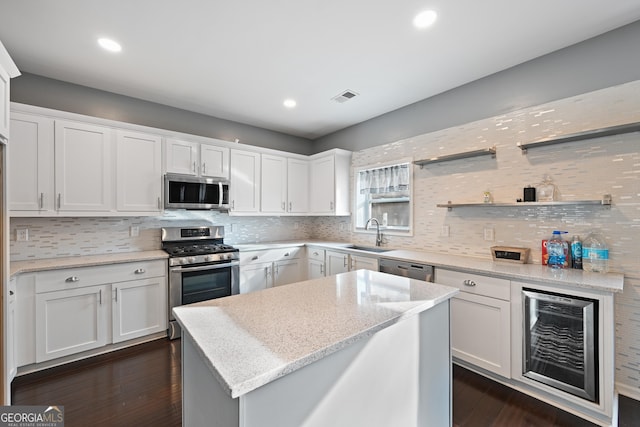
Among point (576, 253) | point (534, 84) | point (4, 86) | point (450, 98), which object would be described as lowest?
point (576, 253)

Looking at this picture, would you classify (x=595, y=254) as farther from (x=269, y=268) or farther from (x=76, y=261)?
(x=76, y=261)

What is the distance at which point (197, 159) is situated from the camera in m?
3.52

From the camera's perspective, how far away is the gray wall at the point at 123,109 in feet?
9.16

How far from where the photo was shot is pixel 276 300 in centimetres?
149

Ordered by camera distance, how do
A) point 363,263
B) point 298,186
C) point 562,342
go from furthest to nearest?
point 298,186 < point 363,263 < point 562,342

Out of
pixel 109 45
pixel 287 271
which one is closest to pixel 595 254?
pixel 287 271

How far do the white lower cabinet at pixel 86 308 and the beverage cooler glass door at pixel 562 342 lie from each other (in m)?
3.44

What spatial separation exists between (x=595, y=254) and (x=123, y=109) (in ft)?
15.8

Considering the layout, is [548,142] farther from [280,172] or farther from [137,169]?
[137,169]

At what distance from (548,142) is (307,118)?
2.87 meters

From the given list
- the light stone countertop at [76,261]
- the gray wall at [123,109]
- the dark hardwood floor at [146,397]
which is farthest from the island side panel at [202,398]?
the gray wall at [123,109]

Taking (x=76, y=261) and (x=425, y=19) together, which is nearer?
(x=425, y=19)

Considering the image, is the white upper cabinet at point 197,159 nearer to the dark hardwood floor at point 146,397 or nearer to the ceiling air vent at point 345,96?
the ceiling air vent at point 345,96

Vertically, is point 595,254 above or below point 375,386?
above
